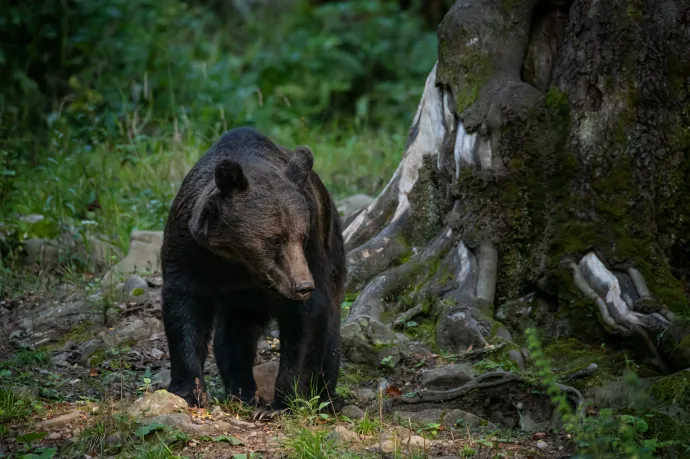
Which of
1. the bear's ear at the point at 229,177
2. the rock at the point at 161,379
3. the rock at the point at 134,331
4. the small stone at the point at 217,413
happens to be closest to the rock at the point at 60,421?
the small stone at the point at 217,413

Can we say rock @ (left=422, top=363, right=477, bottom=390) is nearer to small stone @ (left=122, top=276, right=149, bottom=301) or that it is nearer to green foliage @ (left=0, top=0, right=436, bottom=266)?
small stone @ (left=122, top=276, right=149, bottom=301)

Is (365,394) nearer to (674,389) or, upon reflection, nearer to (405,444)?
(405,444)

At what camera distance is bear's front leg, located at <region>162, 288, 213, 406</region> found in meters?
5.46

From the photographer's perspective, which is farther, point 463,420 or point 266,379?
point 266,379

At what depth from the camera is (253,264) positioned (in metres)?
5.43

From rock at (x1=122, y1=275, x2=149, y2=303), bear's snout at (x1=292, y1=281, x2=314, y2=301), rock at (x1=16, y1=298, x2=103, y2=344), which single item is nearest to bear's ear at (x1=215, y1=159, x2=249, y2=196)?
bear's snout at (x1=292, y1=281, x2=314, y2=301)

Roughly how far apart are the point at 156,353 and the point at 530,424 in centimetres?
278

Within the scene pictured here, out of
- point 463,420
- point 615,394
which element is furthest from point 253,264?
point 615,394

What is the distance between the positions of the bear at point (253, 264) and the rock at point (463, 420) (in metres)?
0.76

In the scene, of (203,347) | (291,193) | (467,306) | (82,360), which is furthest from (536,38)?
(82,360)

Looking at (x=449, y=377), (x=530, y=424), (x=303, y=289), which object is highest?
(x=303, y=289)

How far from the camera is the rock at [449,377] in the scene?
6051mm

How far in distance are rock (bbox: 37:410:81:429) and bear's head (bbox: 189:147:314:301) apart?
1.14 metres

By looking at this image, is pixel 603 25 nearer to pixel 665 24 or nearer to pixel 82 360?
pixel 665 24
